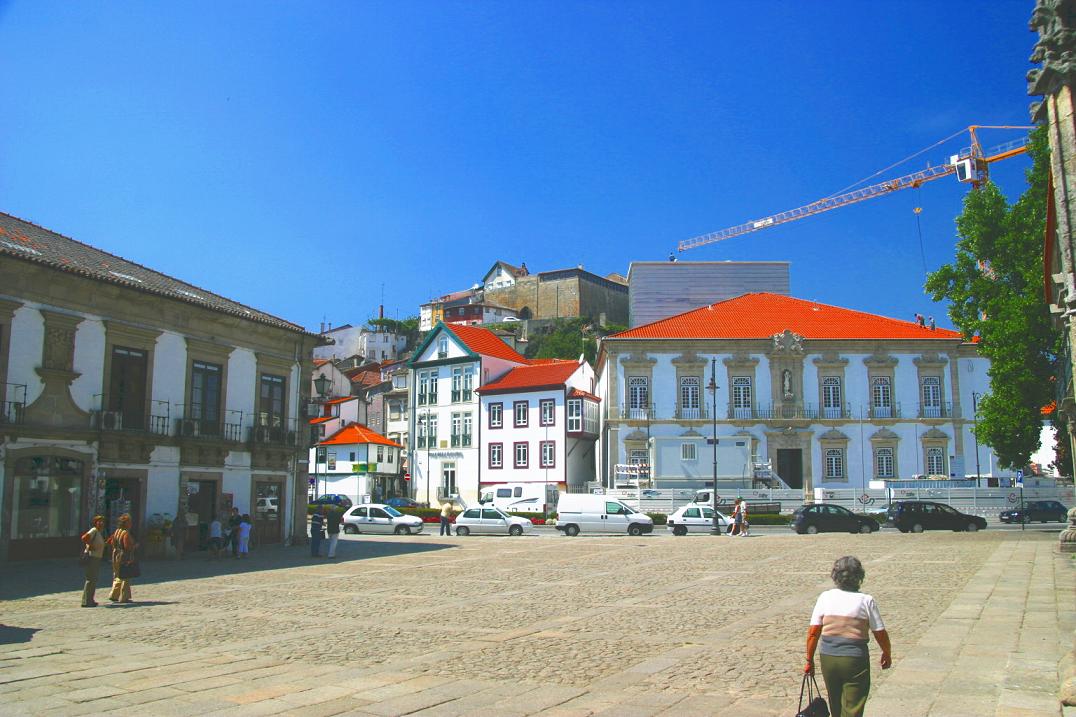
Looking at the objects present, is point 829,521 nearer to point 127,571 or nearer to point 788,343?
point 788,343

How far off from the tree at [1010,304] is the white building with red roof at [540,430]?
27444 mm

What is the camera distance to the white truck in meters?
49.2

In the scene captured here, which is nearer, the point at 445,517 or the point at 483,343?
the point at 445,517

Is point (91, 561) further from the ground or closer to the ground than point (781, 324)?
closer to the ground

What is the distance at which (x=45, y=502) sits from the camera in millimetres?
22109

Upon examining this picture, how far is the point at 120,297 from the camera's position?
2439 centimetres

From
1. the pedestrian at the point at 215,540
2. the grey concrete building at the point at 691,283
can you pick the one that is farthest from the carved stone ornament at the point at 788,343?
the pedestrian at the point at 215,540

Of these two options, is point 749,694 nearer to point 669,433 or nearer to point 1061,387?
point 1061,387

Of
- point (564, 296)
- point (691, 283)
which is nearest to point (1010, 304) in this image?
point (691, 283)

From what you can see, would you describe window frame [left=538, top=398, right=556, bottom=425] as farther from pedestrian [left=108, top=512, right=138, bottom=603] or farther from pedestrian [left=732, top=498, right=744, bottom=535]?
pedestrian [left=108, top=512, right=138, bottom=603]

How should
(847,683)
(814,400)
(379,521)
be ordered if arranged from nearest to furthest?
(847,683), (379,521), (814,400)

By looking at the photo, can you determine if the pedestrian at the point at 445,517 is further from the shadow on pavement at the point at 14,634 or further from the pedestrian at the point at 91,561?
the shadow on pavement at the point at 14,634

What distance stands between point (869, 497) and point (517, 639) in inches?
1558

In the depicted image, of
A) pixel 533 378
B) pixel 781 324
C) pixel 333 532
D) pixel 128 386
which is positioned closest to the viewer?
pixel 128 386
